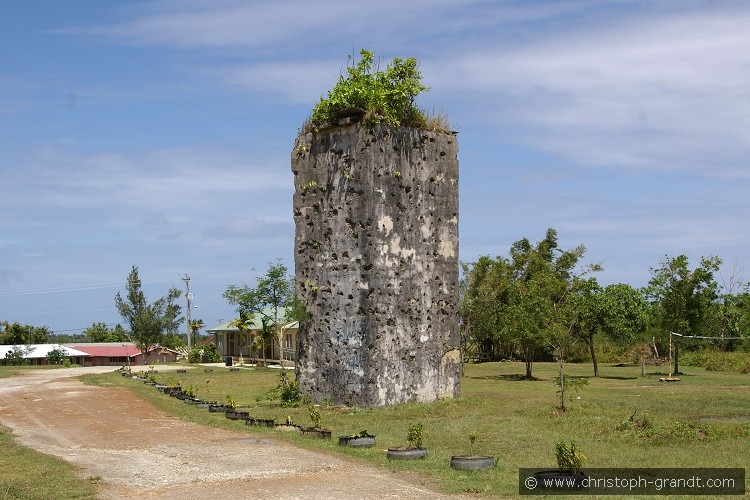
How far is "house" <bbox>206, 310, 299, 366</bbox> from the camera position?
181 ft

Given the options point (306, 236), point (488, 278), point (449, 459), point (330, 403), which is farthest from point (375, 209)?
point (488, 278)

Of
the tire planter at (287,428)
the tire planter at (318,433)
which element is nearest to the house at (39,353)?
the tire planter at (287,428)

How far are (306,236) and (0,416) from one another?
900 centimetres

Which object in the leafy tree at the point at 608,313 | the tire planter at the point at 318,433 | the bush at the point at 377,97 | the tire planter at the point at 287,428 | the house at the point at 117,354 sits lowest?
the house at the point at 117,354

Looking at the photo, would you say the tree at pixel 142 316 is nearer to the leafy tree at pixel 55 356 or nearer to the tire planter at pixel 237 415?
the leafy tree at pixel 55 356

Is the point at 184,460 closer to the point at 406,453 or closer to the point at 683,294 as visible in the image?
the point at 406,453

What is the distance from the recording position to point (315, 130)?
854 inches

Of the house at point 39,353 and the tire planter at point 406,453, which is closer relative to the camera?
the tire planter at point 406,453

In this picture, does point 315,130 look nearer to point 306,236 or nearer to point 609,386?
point 306,236

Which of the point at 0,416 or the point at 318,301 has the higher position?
the point at 318,301

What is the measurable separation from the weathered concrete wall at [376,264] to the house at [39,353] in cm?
5087

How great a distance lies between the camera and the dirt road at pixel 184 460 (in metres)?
10.8

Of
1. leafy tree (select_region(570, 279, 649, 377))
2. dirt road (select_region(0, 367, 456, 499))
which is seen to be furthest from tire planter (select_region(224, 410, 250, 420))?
leafy tree (select_region(570, 279, 649, 377))

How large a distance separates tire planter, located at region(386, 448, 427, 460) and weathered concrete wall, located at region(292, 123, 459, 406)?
745 cm
